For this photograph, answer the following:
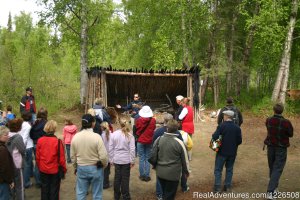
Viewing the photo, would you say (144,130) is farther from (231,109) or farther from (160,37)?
(160,37)

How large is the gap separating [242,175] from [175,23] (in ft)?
46.1

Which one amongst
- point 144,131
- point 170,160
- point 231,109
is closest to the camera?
point 170,160

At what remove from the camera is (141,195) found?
6789 millimetres

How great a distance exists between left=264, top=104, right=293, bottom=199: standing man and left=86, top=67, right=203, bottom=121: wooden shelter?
911 centimetres

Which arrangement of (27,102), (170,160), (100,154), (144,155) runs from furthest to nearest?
(27,102), (144,155), (100,154), (170,160)

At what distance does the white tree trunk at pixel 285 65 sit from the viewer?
636 inches

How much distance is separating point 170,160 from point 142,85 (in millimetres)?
12699

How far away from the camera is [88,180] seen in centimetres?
535

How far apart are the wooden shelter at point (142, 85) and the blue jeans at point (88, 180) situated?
31.1 feet

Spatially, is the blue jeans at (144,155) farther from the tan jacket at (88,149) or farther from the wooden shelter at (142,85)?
the wooden shelter at (142,85)

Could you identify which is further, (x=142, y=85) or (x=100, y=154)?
(x=142, y=85)

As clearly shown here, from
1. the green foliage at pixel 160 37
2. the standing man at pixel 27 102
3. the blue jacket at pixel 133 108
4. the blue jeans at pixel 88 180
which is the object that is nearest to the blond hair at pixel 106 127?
the blue jeans at pixel 88 180

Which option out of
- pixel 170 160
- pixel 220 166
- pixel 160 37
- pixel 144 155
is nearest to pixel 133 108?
pixel 144 155

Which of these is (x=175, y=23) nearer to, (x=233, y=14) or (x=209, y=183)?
(x=233, y=14)
